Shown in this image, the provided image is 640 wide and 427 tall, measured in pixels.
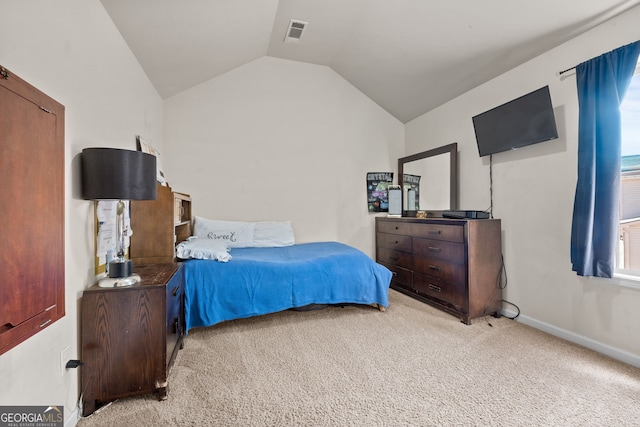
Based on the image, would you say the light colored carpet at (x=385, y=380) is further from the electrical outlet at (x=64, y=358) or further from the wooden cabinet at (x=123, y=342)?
the electrical outlet at (x=64, y=358)

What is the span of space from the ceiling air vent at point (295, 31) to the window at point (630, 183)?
9.48ft

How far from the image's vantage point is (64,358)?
1.31m

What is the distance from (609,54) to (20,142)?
3353 mm

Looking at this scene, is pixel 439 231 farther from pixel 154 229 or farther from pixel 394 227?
pixel 154 229

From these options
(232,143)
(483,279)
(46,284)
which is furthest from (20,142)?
(483,279)

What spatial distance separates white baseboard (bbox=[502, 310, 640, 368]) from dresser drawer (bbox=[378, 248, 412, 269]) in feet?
3.55

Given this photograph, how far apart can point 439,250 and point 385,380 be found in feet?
5.09

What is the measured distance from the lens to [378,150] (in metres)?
4.28

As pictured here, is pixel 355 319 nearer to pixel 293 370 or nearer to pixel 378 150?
pixel 293 370

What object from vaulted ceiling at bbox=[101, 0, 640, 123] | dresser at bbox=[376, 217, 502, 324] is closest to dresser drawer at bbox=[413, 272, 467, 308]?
dresser at bbox=[376, 217, 502, 324]

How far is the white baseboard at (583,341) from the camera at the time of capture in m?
1.92

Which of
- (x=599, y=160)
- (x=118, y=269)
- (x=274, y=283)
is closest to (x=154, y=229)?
(x=118, y=269)

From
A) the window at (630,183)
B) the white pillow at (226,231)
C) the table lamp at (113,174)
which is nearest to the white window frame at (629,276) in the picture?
the window at (630,183)

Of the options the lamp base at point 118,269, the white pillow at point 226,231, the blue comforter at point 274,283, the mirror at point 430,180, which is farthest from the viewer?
the mirror at point 430,180
